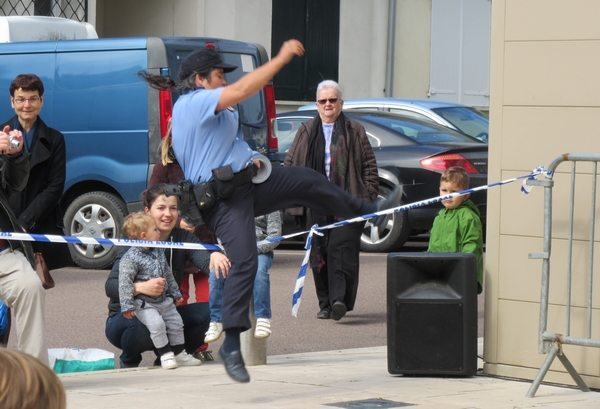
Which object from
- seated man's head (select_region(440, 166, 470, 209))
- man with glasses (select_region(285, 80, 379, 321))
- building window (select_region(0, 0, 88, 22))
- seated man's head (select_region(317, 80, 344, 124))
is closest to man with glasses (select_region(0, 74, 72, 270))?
seated man's head (select_region(440, 166, 470, 209))

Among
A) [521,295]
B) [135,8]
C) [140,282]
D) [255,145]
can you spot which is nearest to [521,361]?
[521,295]

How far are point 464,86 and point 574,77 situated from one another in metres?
20.3

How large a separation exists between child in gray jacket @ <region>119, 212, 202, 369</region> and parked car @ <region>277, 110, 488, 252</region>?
6.38 m

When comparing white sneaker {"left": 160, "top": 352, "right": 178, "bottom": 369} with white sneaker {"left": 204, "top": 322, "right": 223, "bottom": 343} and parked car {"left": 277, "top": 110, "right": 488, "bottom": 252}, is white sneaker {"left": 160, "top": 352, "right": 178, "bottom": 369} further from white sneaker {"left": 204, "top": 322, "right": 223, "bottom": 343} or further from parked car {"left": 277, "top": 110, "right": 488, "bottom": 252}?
parked car {"left": 277, "top": 110, "right": 488, "bottom": 252}

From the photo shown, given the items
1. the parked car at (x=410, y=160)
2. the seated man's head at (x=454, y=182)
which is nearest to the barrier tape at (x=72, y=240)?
the seated man's head at (x=454, y=182)

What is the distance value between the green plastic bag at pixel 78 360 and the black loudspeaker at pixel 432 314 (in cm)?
177

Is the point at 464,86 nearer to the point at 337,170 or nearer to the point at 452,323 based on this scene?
the point at 337,170

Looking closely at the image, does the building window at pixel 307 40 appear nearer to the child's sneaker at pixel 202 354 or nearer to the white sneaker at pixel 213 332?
the child's sneaker at pixel 202 354

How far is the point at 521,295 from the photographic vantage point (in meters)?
6.44

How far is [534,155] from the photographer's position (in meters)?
6.38

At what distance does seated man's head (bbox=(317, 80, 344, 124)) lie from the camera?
31.1ft

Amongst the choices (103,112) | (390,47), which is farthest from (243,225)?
(390,47)

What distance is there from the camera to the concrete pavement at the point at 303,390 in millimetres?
5609

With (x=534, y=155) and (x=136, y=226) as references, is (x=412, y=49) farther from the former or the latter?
(x=534, y=155)
